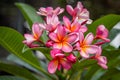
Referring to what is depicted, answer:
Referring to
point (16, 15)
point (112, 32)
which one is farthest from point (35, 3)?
point (16, 15)

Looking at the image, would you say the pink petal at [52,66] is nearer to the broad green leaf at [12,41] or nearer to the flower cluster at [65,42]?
the flower cluster at [65,42]

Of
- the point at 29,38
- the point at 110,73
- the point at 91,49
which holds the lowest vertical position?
the point at 110,73

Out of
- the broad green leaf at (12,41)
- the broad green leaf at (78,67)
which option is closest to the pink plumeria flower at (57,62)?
the broad green leaf at (78,67)

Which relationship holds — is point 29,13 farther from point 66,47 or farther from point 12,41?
point 66,47

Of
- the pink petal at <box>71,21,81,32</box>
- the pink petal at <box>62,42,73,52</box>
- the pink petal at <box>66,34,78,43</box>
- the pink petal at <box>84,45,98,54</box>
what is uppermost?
the pink petal at <box>71,21,81,32</box>

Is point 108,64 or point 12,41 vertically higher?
point 12,41

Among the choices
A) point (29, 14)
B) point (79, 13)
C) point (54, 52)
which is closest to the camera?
point (54, 52)

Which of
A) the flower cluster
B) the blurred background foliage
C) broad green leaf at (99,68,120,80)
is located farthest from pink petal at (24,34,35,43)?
broad green leaf at (99,68,120,80)

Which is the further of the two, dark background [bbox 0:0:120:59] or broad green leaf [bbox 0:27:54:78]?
dark background [bbox 0:0:120:59]

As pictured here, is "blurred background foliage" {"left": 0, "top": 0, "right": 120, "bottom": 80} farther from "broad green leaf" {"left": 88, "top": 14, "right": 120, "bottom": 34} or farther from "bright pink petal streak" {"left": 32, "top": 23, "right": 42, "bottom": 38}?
"bright pink petal streak" {"left": 32, "top": 23, "right": 42, "bottom": 38}

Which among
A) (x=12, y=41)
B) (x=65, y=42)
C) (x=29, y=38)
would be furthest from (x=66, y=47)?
(x=12, y=41)
